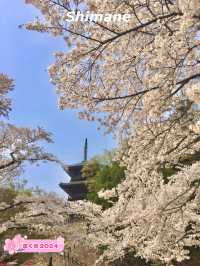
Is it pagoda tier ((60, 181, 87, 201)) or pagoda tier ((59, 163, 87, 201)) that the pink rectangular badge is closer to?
pagoda tier ((60, 181, 87, 201))

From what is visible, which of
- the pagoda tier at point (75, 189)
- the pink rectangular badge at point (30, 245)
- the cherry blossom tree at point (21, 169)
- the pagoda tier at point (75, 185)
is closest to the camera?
the cherry blossom tree at point (21, 169)

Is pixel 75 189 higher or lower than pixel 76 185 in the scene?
lower

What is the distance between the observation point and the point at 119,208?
8516 mm

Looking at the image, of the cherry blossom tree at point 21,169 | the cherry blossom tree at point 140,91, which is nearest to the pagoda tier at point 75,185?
the cherry blossom tree at point 21,169

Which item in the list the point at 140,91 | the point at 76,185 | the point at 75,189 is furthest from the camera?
the point at 75,189

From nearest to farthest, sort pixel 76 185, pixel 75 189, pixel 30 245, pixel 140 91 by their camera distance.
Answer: pixel 140 91 → pixel 30 245 → pixel 76 185 → pixel 75 189

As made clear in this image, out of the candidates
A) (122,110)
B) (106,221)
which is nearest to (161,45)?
(122,110)

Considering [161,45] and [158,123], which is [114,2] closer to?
[161,45]

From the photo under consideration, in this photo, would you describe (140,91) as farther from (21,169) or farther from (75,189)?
(75,189)

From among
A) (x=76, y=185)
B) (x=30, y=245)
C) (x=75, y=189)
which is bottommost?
(x=30, y=245)

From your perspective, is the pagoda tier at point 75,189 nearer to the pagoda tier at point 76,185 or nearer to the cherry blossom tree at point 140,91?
the pagoda tier at point 76,185

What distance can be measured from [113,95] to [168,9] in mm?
1841

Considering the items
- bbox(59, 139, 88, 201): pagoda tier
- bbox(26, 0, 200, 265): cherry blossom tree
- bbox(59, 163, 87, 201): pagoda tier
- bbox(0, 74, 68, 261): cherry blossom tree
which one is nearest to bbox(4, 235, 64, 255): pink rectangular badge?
Answer: bbox(0, 74, 68, 261): cherry blossom tree

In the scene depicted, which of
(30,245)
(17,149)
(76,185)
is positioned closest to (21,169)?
(17,149)
